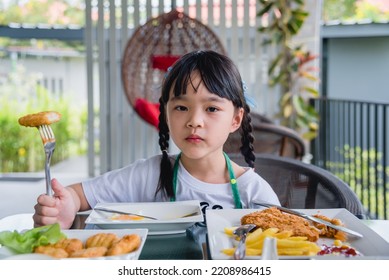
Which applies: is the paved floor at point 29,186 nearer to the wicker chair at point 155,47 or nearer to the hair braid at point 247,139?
the hair braid at point 247,139

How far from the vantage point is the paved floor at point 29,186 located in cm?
81

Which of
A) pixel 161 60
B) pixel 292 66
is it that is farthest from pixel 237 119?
pixel 292 66

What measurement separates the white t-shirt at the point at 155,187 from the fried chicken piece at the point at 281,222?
15cm

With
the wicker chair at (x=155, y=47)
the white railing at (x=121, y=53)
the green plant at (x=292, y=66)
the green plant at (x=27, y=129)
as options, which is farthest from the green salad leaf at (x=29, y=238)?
the white railing at (x=121, y=53)

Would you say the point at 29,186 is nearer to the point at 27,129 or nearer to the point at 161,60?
the point at 27,129

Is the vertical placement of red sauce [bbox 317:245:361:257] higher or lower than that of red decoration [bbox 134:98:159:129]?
lower

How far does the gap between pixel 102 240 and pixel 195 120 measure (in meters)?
0.21

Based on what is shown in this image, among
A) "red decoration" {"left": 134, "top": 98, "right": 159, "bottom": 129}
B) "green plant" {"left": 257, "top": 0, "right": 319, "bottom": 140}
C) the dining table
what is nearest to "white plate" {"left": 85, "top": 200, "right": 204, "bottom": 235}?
A: the dining table

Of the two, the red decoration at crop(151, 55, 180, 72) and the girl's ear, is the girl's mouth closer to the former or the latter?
the girl's ear

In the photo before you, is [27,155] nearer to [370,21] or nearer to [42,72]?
[42,72]

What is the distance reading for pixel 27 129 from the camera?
4.56ft

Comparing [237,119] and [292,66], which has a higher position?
[292,66]

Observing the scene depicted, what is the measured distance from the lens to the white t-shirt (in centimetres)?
73

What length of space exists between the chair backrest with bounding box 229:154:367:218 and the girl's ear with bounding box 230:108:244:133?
0.11 meters
